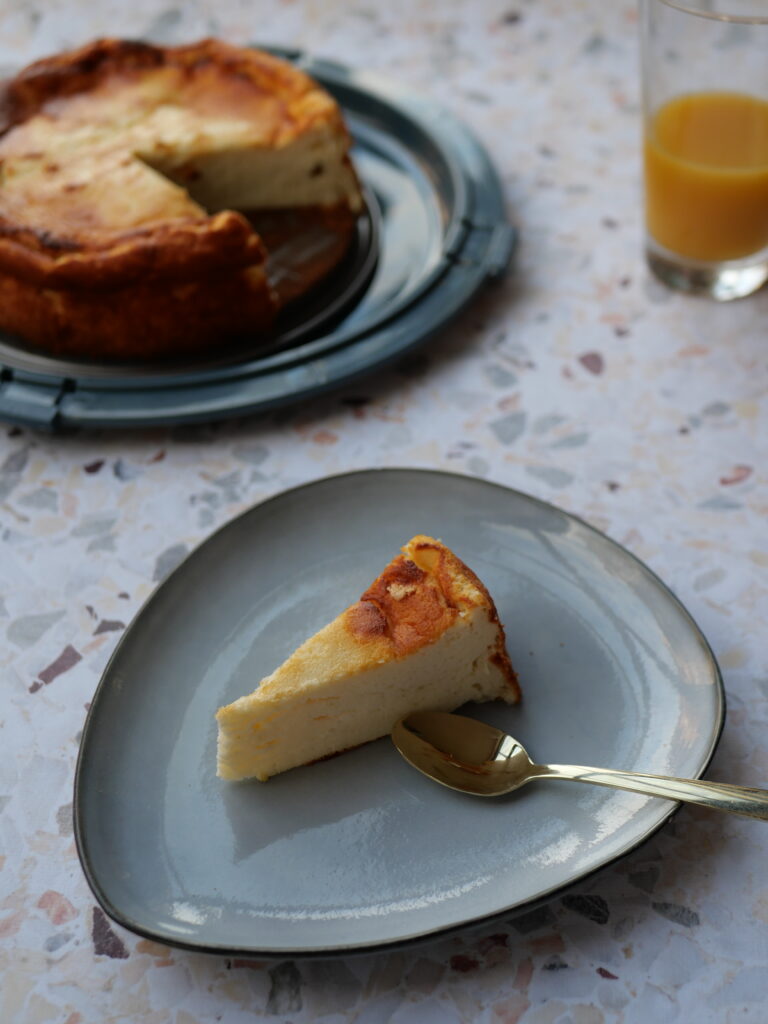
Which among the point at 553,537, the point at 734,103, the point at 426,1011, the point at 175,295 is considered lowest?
the point at 426,1011

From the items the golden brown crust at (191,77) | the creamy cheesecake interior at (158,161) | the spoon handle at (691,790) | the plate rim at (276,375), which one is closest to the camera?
the spoon handle at (691,790)

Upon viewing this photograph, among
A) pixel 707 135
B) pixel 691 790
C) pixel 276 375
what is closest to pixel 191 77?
pixel 276 375

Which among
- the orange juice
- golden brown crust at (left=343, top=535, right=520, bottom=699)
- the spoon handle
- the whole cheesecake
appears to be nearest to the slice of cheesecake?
golden brown crust at (left=343, top=535, right=520, bottom=699)

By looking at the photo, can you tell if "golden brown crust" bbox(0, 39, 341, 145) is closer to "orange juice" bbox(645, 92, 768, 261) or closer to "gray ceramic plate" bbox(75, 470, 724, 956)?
"orange juice" bbox(645, 92, 768, 261)

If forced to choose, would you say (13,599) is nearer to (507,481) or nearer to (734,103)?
(507,481)

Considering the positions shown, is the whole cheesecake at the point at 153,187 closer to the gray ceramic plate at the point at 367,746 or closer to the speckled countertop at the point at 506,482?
the speckled countertop at the point at 506,482

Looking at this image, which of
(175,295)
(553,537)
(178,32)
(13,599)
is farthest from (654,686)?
(178,32)

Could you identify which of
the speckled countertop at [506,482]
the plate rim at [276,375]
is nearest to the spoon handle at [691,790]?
the speckled countertop at [506,482]
